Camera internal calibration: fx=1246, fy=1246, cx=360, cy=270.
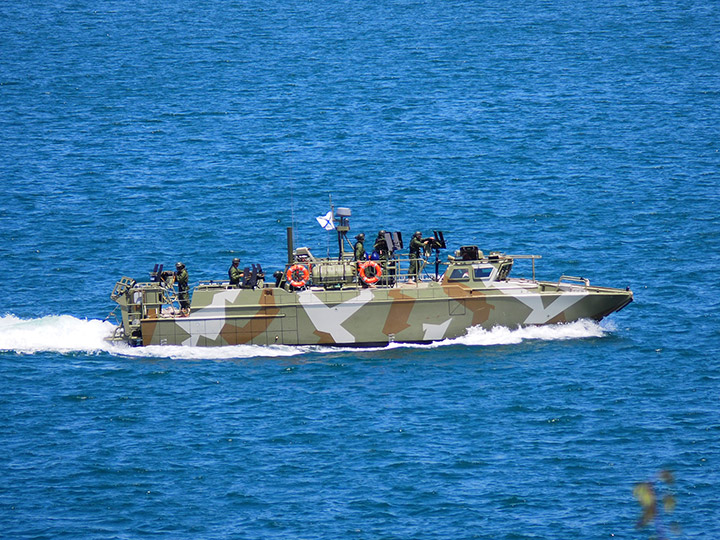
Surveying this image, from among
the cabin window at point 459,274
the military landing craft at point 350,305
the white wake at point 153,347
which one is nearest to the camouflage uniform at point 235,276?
the military landing craft at point 350,305

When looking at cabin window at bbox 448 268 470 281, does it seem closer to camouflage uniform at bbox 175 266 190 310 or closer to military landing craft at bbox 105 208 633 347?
military landing craft at bbox 105 208 633 347

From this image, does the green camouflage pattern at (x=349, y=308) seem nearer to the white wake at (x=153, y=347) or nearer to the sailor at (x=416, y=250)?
the white wake at (x=153, y=347)

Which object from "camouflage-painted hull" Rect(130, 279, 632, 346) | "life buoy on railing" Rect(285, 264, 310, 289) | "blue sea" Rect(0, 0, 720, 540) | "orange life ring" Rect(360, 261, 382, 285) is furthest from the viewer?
"orange life ring" Rect(360, 261, 382, 285)

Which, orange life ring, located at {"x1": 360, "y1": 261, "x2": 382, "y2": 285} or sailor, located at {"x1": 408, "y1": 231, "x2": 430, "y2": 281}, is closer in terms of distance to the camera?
orange life ring, located at {"x1": 360, "y1": 261, "x2": 382, "y2": 285}

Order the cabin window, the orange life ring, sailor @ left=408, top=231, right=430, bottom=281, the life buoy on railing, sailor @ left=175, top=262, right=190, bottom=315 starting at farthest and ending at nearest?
1. sailor @ left=408, top=231, right=430, bottom=281
2. sailor @ left=175, top=262, right=190, bottom=315
3. the cabin window
4. the orange life ring
5. the life buoy on railing

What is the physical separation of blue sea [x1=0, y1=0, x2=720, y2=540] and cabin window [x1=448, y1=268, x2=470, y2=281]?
1.97 metres

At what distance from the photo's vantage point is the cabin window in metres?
42.6

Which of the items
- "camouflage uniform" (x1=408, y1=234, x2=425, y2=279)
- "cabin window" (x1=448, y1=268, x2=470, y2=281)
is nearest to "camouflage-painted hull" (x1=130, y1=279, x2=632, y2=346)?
"cabin window" (x1=448, y1=268, x2=470, y2=281)

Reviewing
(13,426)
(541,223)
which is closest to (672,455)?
(13,426)

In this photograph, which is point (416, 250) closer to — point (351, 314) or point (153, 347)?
point (351, 314)

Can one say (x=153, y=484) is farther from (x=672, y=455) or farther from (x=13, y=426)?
(x=672, y=455)

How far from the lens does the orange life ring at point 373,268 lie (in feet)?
139

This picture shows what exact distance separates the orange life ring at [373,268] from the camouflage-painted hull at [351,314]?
1.56ft

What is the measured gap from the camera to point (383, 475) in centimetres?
3288
